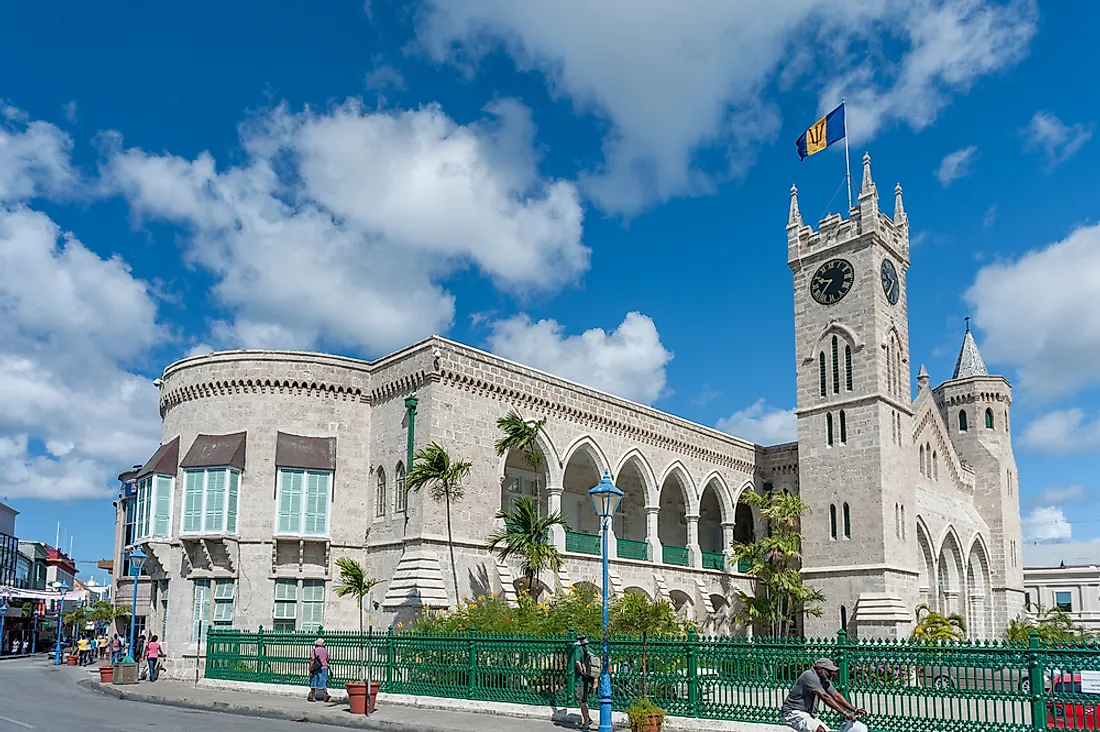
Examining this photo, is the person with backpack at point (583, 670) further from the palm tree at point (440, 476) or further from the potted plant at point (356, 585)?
the palm tree at point (440, 476)

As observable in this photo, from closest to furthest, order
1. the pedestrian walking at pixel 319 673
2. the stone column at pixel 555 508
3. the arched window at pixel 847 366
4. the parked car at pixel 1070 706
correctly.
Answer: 1. the parked car at pixel 1070 706
2. the pedestrian walking at pixel 319 673
3. the stone column at pixel 555 508
4. the arched window at pixel 847 366

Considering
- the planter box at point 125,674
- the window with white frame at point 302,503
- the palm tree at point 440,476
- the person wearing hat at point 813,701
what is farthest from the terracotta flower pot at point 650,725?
the planter box at point 125,674

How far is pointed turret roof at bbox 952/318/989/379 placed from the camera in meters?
47.1

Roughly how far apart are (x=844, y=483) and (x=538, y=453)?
12177 millimetres

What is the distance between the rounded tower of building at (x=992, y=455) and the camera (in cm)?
4369

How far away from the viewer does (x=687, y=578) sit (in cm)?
3369

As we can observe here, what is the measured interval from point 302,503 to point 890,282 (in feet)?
75.7

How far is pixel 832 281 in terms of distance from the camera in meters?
35.8

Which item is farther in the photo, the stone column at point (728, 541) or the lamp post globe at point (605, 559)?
the stone column at point (728, 541)

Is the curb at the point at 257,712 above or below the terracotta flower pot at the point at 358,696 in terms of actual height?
below

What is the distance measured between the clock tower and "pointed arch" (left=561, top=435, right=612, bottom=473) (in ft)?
29.8

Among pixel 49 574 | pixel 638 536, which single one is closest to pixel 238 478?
pixel 638 536

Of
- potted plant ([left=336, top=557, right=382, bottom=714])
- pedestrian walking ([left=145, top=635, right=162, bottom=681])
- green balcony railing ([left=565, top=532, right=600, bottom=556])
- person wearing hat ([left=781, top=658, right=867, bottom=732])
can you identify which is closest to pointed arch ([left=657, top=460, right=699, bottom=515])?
green balcony railing ([left=565, top=532, right=600, bottom=556])

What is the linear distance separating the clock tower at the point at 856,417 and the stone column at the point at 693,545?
156 inches
